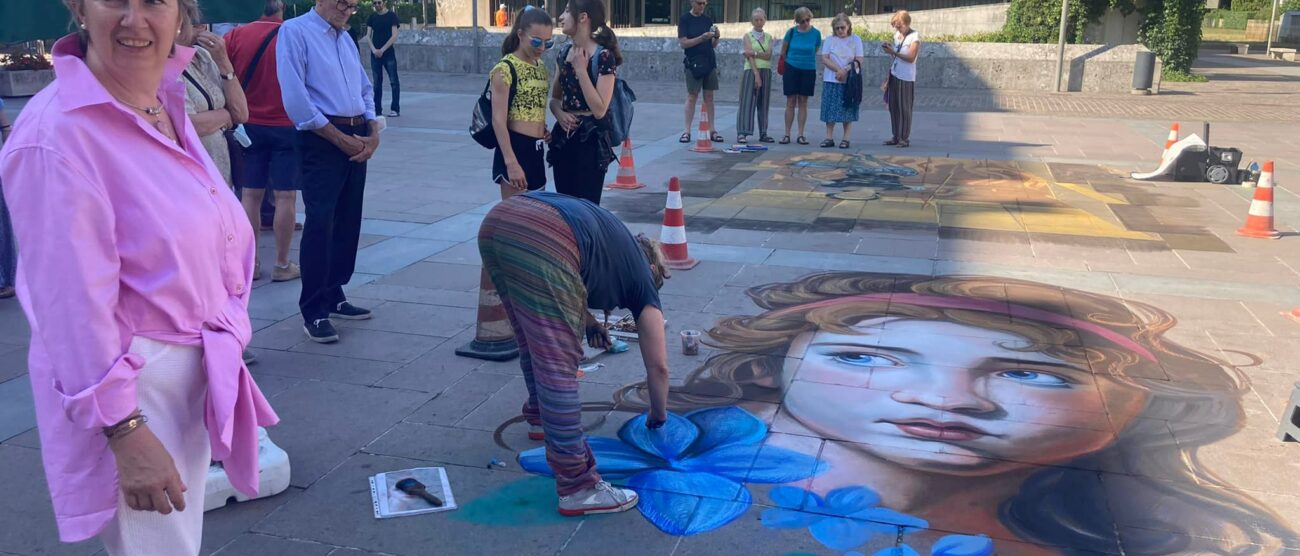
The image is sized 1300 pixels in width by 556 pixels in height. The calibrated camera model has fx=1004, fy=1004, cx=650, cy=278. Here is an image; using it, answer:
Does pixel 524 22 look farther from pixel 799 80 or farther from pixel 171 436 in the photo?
pixel 799 80

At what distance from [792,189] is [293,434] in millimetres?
6849

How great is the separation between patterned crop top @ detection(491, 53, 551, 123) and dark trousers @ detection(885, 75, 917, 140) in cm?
858

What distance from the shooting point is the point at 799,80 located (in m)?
13.1

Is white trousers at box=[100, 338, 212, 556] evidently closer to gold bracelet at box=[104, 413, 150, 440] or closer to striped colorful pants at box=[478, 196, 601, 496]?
gold bracelet at box=[104, 413, 150, 440]

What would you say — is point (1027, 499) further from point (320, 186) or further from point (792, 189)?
point (792, 189)

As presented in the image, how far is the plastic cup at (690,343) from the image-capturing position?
5.24 metres

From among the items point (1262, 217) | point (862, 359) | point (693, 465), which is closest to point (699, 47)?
point (1262, 217)

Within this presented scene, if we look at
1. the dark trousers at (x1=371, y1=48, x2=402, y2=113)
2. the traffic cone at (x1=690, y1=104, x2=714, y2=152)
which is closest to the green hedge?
the traffic cone at (x1=690, y1=104, x2=714, y2=152)

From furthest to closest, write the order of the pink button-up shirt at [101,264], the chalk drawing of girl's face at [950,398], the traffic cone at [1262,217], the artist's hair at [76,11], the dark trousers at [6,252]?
the traffic cone at [1262,217], the dark trousers at [6,252], the chalk drawing of girl's face at [950,398], the artist's hair at [76,11], the pink button-up shirt at [101,264]

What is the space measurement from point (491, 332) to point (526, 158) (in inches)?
38.2

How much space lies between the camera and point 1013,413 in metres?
4.54

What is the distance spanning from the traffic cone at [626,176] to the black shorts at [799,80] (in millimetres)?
3598

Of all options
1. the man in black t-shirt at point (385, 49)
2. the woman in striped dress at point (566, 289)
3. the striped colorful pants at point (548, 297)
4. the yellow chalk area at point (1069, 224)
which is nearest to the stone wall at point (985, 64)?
the man in black t-shirt at point (385, 49)

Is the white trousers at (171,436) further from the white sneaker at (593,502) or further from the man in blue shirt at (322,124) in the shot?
the man in blue shirt at (322,124)
